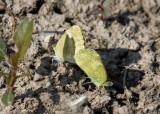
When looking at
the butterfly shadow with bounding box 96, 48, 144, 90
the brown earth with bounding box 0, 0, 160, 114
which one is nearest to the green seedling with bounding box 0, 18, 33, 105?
the brown earth with bounding box 0, 0, 160, 114

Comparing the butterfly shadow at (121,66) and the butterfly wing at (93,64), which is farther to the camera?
the butterfly shadow at (121,66)

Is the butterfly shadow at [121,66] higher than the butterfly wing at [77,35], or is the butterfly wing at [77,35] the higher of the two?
the butterfly wing at [77,35]

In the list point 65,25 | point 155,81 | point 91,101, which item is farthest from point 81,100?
point 65,25

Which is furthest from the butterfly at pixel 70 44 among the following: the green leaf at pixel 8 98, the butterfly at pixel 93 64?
the green leaf at pixel 8 98

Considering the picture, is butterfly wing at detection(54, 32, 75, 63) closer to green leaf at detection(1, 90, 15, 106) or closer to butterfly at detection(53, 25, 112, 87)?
butterfly at detection(53, 25, 112, 87)

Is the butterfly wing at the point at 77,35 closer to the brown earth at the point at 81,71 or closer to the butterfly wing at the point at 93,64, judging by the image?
the butterfly wing at the point at 93,64

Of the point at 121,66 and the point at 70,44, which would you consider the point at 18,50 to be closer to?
the point at 70,44

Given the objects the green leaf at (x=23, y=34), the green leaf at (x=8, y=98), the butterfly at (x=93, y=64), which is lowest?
the green leaf at (x=8, y=98)

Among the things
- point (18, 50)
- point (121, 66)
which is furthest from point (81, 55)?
point (121, 66)
